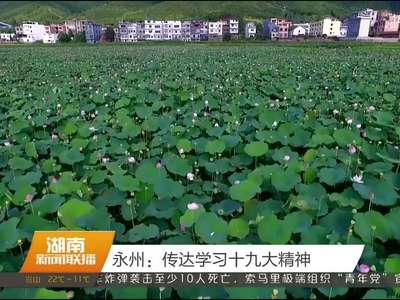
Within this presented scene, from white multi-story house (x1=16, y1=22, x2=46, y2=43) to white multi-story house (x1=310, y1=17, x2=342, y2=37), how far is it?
49.4m

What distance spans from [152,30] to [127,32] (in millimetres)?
6994

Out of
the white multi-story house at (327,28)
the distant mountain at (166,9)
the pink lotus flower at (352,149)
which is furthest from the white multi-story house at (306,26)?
the pink lotus flower at (352,149)

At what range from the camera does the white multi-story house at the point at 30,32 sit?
66438mm

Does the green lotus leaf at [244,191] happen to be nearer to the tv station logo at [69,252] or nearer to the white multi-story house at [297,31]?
the tv station logo at [69,252]

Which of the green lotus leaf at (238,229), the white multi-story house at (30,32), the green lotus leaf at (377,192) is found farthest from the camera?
the white multi-story house at (30,32)

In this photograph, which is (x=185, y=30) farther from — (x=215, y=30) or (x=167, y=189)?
(x=167, y=189)

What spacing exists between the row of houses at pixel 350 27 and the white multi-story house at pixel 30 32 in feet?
143

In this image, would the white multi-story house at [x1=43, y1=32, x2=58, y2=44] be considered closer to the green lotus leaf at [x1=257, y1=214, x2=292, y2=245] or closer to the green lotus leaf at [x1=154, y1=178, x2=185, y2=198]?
the green lotus leaf at [x1=154, y1=178, x2=185, y2=198]

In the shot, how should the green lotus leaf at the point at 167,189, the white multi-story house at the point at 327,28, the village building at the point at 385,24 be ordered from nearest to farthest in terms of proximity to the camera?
the green lotus leaf at the point at 167,189 < the village building at the point at 385,24 < the white multi-story house at the point at 327,28

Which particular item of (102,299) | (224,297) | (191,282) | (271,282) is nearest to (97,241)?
(102,299)

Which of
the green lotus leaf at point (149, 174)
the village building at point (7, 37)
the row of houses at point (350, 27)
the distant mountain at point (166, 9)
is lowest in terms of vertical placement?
the green lotus leaf at point (149, 174)

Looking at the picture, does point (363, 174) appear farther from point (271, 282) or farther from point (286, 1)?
point (286, 1)

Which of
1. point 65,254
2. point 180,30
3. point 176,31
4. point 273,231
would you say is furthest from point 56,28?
point 273,231

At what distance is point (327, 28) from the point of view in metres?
54.5
